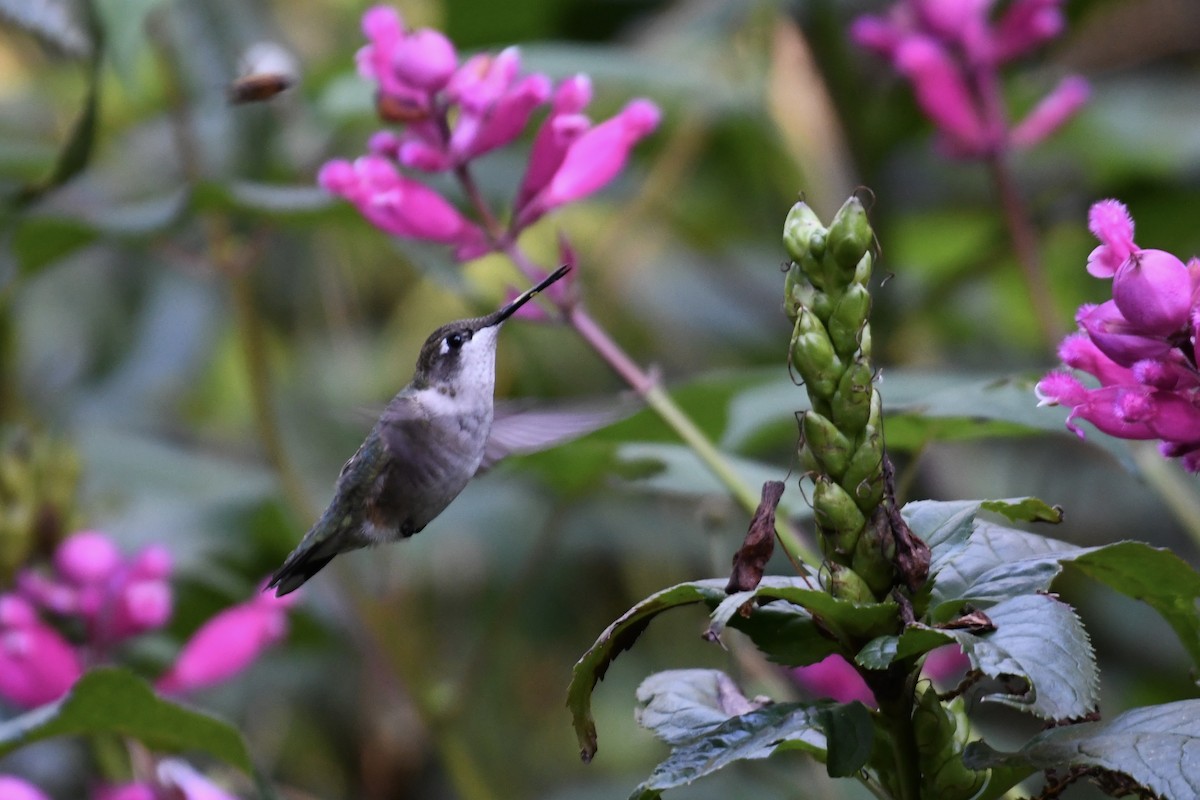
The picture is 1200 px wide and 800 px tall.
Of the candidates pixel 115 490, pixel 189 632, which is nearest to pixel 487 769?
pixel 189 632

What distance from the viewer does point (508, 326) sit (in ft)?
7.02

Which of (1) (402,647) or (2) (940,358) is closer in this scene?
(1) (402,647)

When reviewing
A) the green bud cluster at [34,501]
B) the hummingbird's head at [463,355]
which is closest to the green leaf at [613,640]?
the hummingbird's head at [463,355]

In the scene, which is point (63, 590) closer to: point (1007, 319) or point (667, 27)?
point (667, 27)

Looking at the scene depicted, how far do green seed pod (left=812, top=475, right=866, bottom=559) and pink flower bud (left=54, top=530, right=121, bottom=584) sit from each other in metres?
1.27

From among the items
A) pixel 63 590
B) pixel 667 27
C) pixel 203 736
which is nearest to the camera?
pixel 203 736

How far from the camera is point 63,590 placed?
73.1 inches

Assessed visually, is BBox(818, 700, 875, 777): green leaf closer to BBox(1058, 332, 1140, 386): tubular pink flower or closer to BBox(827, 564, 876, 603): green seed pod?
BBox(827, 564, 876, 603): green seed pod

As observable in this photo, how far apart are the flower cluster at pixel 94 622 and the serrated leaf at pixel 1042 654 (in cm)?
133

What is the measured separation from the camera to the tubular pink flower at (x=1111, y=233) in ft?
3.17

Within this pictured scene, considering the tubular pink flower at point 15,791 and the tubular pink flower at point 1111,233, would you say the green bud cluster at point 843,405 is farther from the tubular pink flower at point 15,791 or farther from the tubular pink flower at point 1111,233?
the tubular pink flower at point 15,791

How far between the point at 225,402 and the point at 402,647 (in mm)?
2345

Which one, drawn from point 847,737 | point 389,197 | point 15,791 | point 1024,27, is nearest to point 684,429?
point 389,197

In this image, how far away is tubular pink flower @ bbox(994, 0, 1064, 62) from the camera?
2135 mm
